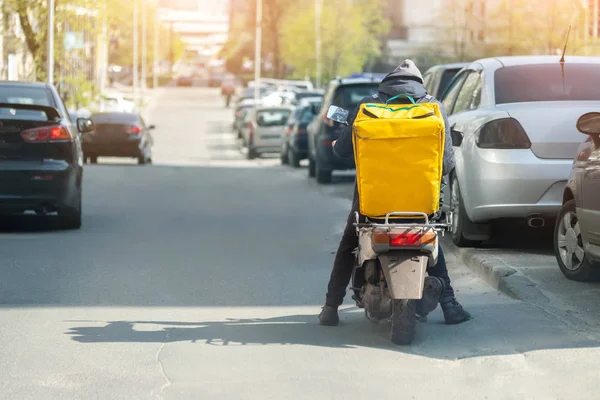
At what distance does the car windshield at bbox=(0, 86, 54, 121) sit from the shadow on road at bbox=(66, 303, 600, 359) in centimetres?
613

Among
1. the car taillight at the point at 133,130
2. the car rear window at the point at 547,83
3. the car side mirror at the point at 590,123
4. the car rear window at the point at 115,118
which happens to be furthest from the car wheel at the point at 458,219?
the car rear window at the point at 115,118

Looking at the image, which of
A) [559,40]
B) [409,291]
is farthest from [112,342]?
[559,40]

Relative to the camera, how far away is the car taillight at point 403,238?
7.49m

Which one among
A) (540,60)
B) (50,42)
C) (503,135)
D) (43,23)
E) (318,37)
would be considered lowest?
(503,135)

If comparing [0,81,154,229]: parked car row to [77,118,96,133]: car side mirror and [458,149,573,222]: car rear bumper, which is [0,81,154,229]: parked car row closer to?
[77,118,96,133]: car side mirror

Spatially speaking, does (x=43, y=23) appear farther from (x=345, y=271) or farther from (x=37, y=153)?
(x=345, y=271)

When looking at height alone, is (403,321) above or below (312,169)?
above

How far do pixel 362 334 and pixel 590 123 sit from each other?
2.26 m

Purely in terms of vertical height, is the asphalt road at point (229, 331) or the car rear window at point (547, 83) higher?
the car rear window at point (547, 83)

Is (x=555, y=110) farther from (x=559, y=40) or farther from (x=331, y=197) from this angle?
(x=559, y=40)

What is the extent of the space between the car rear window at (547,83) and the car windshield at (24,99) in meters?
5.02

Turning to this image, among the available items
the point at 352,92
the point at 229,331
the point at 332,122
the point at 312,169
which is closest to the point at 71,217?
the point at 229,331

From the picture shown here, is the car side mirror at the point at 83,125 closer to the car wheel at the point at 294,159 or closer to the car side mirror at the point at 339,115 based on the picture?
the car side mirror at the point at 339,115

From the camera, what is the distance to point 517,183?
36.3 ft
